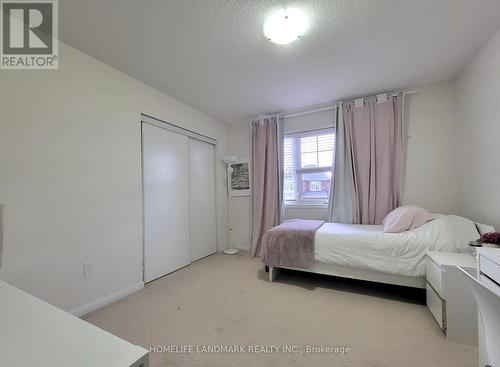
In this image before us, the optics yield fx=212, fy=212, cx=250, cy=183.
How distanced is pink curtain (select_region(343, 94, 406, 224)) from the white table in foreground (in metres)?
2.99

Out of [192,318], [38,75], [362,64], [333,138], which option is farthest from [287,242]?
[38,75]

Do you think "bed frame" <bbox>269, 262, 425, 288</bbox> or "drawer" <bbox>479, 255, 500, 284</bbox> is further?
"bed frame" <bbox>269, 262, 425, 288</bbox>

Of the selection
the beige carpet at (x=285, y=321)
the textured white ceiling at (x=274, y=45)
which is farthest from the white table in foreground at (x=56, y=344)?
the textured white ceiling at (x=274, y=45)

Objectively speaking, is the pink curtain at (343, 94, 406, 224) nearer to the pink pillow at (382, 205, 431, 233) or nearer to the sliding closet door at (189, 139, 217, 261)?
the pink pillow at (382, 205, 431, 233)

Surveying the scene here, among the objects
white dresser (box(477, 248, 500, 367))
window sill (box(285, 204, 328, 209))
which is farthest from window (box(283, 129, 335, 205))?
white dresser (box(477, 248, 500, 367))

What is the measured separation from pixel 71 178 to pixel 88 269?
842mm

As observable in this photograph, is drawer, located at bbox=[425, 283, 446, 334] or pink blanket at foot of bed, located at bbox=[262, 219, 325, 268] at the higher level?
pink blanket at foot of bed, located at bbox=[262, 219, 325, 268]

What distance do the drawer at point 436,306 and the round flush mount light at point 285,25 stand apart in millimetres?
2317

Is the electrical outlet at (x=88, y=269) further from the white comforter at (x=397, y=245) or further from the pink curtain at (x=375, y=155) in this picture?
the pink curtain at (x=375, y=155)

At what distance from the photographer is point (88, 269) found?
1946 millimetres

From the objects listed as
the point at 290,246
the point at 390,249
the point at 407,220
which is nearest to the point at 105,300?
the point at 290,246

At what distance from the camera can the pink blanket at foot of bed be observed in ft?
7.77

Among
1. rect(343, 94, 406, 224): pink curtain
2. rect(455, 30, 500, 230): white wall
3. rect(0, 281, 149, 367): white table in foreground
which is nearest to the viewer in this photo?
rect(0, 281, 149, 367): white table in foreground

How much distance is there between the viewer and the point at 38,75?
1698 mm
